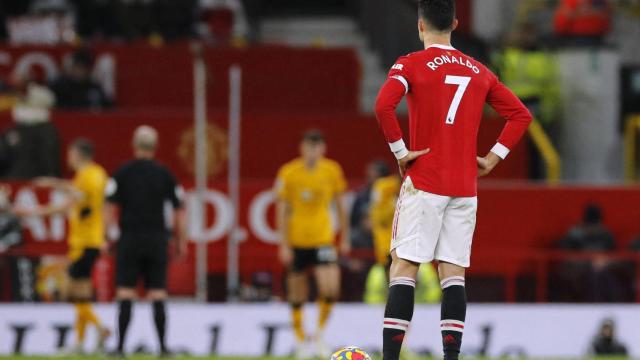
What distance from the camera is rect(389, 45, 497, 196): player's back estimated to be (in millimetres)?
9172

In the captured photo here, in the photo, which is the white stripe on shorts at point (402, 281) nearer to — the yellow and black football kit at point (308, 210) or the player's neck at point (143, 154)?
the player's neck at point (143, 154)

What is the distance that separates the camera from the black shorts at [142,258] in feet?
46.1

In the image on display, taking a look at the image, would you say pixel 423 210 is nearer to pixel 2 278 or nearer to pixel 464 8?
pixel 2 278

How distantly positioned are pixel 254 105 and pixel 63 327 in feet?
22.3

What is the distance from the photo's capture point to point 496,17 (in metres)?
25.4

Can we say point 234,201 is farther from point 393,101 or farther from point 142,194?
point 393,101

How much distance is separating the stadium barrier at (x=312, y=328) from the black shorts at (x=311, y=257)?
1831 mm

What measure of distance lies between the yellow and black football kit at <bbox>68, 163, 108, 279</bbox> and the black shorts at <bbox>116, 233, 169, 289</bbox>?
228 centimetres

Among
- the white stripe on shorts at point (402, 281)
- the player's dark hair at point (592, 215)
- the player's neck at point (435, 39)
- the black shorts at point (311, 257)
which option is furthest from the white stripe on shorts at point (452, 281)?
the player's dark hair at point (592, 215)

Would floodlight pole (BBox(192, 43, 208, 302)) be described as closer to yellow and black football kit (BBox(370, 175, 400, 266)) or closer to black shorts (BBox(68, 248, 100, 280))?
yellow and black football kit (BBox(370, 175, 400, 266))

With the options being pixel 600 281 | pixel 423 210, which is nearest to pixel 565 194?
pixel 600 281

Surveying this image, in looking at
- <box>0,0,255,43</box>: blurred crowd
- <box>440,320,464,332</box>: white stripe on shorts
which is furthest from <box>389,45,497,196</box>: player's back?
<box>0,0,255,43</box>: blurred crowd

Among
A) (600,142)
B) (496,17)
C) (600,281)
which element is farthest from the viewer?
(496,17)

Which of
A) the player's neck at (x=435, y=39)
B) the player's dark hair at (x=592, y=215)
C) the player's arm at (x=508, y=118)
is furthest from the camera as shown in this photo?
the player's dark hair at (x=592, y=215)
